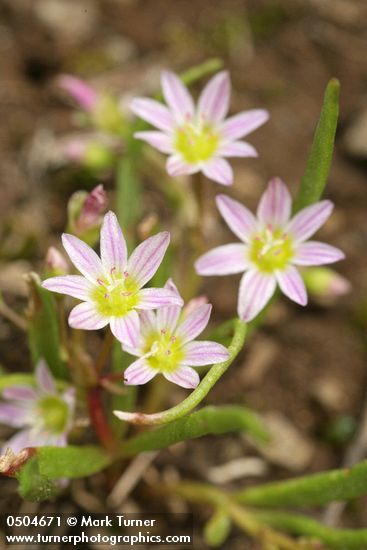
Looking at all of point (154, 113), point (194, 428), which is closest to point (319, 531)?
point (194, 428)

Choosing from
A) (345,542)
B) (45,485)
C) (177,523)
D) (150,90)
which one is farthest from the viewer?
(150,90)

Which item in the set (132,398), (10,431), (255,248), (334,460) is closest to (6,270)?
(10,431)

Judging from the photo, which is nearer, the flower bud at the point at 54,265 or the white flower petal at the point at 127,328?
the white flower petal at the point at 127,328

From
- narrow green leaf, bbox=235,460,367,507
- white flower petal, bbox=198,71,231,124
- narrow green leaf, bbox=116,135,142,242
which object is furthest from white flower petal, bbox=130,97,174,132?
narrow green leaf, bbox=235,460,367,507

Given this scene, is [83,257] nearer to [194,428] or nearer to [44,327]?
[44,327]

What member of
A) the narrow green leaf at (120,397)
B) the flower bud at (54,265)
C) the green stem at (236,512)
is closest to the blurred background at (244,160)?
the green stem at (236,512)

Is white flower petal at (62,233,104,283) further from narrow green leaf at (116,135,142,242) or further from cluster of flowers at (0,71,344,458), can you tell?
narrow green leaf at (116,135,142,242)

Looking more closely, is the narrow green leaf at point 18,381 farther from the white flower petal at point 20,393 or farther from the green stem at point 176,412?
the green stem at point 176,412

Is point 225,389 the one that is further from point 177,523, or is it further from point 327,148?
point 327,148
